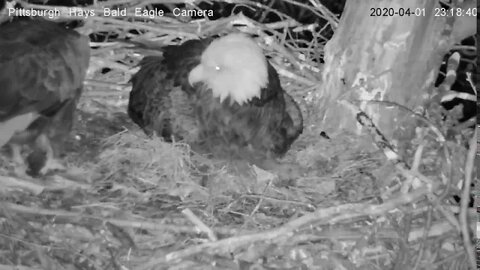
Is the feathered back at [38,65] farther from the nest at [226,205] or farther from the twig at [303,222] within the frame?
the twig at [303,222]

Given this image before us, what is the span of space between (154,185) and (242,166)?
0.31m

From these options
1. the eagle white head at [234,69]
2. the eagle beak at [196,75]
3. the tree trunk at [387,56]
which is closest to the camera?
the eagle white head at [234,69]

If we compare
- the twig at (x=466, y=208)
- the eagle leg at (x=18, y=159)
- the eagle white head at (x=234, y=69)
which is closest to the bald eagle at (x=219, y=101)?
the eagle white head at (x=234, y=69)

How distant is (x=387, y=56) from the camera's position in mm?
2270

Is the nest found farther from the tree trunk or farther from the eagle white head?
the eagle white head

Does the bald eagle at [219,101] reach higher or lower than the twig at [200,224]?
higher

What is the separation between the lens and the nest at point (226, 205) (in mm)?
1765

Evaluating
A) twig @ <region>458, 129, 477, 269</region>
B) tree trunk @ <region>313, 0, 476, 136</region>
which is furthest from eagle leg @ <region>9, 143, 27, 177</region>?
twig @ <region>458, 129, 477, 269</region>

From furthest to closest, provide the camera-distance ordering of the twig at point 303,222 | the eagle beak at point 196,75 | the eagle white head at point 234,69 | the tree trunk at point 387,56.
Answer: the tree trunk at point 387,56
the eagle beak at point 196,75
the eagle white head at point 234,69
the twig at point 303,222

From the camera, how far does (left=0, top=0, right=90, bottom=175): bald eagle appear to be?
2.06 m

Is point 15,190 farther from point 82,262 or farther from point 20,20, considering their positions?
point 20,20

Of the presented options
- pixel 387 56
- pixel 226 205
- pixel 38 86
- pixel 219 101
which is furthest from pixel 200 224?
pixel 387 56

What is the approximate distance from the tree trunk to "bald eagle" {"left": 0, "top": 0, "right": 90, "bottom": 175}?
0.92 m

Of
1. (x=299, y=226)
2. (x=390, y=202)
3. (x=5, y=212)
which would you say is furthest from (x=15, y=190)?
(x=390, y=202)
